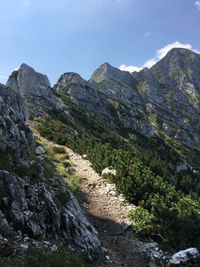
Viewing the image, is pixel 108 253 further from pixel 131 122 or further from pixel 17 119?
pixel 131 122

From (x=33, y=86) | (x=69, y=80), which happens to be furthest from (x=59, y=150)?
(x=69, y=80)

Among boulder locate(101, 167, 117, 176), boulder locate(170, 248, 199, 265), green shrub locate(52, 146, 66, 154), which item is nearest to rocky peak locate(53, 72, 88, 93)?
green shrub locate(52, 146, 66, 154)

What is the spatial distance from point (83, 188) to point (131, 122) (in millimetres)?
131671

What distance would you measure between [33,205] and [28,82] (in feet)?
301

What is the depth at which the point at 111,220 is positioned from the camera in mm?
21859

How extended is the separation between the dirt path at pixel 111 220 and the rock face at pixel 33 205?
160 cm

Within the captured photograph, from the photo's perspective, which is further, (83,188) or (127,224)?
(83,188)

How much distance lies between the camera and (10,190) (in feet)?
48.4

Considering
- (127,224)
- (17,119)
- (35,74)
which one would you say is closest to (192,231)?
(127,224)

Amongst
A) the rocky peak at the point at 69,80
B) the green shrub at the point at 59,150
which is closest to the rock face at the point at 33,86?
the green shrub at the point at 59,150

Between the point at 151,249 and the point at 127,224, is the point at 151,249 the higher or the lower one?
the lower one

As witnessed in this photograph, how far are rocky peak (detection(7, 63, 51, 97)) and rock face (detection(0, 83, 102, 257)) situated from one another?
81.8 metres

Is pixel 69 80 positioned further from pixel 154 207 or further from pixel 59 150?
pixel 154 207

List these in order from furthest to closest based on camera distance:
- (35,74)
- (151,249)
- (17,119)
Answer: (35,74) < (17,119) < (151,249)
